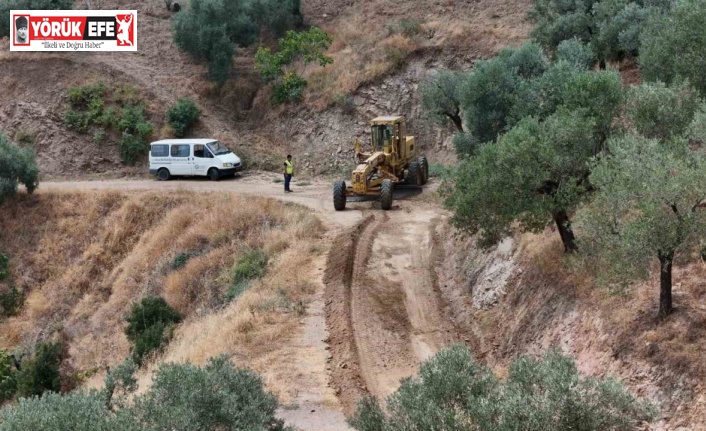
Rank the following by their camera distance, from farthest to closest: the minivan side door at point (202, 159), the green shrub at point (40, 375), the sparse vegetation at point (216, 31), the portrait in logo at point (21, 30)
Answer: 1. the portrait in logo at point (21, 30)
2. the sparse vegetation at point (216, 31)
3. the minivan side door at point (202, 159)
4. the green shrub at point (40, 375)

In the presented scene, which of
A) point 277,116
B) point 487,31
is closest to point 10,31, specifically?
point 277,116

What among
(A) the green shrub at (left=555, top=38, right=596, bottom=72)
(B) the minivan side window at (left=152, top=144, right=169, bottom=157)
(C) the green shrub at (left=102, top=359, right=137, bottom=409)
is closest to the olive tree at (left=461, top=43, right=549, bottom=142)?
(A) the green shrub at (left=555, top=38, right=596, bottom=72)

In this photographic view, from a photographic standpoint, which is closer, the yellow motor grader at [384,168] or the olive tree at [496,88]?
the olive tree at [496,88]

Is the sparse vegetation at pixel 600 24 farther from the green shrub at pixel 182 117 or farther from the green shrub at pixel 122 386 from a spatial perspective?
the green shrub at pixel 122 386

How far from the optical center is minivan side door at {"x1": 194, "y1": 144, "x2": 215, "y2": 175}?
3369 cm

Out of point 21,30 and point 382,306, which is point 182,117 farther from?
point 382,306

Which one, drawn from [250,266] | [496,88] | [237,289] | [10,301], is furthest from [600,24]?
[10,301]

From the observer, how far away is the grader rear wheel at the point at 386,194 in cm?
2683

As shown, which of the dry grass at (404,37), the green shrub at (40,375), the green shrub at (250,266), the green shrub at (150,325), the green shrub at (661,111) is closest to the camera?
the green shrub at (661,111)

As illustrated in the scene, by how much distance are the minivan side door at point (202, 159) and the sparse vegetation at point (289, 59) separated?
7.09 metres

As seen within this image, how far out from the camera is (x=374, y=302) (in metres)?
18.9

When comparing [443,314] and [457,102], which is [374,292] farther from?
[457,102]

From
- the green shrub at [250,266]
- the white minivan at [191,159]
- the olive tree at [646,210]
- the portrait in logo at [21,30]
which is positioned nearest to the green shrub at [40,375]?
the green shrub at [250,266]

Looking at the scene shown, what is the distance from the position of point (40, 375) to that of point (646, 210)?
18.0 meters
